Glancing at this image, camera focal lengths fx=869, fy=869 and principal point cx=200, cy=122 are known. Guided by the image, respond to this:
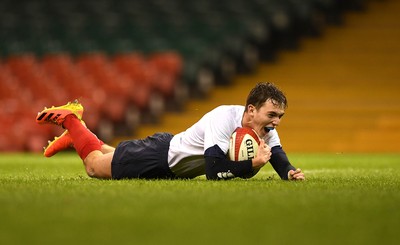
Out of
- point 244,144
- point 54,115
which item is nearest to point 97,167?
point 54,115

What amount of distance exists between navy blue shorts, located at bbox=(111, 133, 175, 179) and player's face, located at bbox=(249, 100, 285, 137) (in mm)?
738

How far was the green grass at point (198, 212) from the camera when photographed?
10.9 feet

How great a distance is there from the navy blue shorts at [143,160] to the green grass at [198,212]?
1.06 ft

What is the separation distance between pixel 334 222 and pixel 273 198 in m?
0.99

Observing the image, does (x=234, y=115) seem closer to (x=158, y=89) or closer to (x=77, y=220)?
(x=77, y=220)

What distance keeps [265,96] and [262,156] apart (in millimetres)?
417

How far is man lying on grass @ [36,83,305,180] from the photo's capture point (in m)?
5.88

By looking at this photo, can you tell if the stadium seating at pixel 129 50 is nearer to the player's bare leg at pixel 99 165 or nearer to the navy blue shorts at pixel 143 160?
the player's bare leg at pixel 99 165

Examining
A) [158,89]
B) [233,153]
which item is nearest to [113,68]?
[158,89]

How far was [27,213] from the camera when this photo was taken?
402cm

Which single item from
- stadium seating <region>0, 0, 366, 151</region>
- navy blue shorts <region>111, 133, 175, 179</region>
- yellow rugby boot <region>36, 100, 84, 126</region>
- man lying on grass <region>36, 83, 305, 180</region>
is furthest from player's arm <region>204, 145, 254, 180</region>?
stadium seating <region>0, 0, 366, 151</region>

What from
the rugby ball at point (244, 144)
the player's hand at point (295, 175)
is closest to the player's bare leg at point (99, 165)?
the rugby ball at point (244, 144)

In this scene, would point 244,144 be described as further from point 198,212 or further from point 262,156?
point 198,212

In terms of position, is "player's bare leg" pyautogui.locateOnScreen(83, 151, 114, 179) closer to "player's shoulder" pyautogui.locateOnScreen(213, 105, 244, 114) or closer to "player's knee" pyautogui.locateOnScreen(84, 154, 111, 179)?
"player's knee" pyautogui.locateOnScreen(84, 154, 111, 179)
